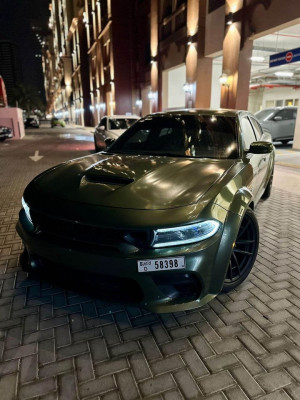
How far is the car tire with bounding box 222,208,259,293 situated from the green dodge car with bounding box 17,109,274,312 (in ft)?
0.05

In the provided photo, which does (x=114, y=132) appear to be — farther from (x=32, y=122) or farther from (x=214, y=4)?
(x=32, y=122)

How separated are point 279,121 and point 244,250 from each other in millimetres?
12473

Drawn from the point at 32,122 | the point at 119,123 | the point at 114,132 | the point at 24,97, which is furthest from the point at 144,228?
the point at 24,97

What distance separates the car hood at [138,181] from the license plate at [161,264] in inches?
14.5

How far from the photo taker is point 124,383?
73.5 inches

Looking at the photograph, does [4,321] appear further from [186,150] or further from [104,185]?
[186,150]

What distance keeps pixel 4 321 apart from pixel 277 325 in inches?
89.7

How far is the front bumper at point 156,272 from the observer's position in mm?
1982

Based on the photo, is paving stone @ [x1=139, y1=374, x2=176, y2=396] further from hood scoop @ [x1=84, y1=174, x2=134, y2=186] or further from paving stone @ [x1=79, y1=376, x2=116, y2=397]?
hood scoop @ [x1=84, y1=174, x2=134, y2=186]

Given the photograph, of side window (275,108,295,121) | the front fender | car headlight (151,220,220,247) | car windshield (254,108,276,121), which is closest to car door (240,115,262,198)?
the front fender

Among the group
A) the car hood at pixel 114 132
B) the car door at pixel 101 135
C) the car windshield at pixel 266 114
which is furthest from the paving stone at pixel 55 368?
the car windshield at pixel 266 114

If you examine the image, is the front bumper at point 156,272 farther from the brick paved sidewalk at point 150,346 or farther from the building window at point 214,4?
the building window at point 214,4

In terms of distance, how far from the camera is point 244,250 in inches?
115

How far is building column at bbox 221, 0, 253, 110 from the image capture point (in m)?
12.5
